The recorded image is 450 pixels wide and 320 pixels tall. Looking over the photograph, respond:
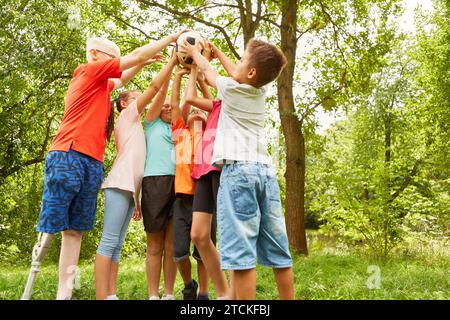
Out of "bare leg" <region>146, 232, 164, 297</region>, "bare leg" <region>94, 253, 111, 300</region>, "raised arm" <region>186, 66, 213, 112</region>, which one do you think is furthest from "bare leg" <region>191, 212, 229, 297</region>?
"raised arm" <region>186, 66, 213, 112</region>

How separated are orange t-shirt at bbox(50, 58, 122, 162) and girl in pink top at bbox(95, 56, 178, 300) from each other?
28cm

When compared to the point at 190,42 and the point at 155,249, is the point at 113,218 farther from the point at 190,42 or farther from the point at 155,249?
the point at 190,42

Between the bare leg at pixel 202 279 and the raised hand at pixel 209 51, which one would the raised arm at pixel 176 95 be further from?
the bare leg at pixel 202 279

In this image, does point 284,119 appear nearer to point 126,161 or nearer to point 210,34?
point 210,34

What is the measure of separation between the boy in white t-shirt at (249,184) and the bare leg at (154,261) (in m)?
1.06

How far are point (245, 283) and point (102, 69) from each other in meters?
1.72

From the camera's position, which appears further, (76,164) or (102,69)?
(102,69)

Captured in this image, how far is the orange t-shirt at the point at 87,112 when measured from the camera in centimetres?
308

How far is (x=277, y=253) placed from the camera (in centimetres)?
287

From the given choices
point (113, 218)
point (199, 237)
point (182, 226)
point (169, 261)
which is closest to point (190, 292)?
point (169, 261)

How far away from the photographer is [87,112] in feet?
10.4

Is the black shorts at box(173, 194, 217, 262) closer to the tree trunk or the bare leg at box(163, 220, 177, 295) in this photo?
the bare leg at box(163, 220, 177, 295)
